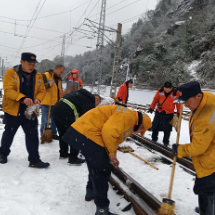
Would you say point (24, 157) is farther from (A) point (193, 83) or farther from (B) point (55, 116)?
(A) point (193, 83)

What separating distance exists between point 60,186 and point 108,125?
1781 millimetres

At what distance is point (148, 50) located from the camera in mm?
32656

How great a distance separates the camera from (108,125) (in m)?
2.21

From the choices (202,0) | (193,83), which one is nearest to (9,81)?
(193,83)

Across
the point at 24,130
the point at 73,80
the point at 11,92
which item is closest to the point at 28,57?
the point at 11,92

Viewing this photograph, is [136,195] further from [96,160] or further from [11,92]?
[11,92]

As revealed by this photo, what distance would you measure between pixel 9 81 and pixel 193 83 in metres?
2.96

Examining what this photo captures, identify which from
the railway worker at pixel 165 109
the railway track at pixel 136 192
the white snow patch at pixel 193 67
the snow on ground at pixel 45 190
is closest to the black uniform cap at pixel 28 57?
the snow on ground at pixel 45 190

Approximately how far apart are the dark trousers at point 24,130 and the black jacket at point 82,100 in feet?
2.84

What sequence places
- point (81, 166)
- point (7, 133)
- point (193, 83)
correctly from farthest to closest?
point (81, 166)
point (7, 133)
point (193, 83)

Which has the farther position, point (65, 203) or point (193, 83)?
point (65, 203)

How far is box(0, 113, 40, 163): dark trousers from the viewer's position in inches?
144

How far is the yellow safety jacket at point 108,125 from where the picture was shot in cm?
220

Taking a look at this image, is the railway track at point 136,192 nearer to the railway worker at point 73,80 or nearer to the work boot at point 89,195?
the work boot at point 89,195
